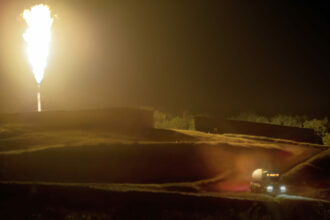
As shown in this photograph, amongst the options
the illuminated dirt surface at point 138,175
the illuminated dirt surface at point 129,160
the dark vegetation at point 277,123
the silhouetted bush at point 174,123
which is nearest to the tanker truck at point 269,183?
the illuminated dirt surface at point 138,175

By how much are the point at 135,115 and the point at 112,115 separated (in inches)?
67.6

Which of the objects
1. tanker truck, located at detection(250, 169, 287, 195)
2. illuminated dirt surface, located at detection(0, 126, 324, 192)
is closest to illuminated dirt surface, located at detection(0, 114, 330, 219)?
illuminated dirt surface, located at detection(0, 126, 324, 192)

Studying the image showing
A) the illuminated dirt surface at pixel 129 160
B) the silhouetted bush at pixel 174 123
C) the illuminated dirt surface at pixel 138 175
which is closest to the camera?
the illuminated dirt surface at pixel 138 175

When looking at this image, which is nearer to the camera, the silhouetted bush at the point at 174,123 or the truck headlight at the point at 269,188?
the truck headlight at the point at 269,188

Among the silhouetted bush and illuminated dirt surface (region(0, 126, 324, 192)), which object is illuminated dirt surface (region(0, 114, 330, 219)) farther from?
the silhouetted bush

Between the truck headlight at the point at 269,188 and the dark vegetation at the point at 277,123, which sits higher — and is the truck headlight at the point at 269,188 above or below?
below

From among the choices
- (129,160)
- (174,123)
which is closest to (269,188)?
(129,160)

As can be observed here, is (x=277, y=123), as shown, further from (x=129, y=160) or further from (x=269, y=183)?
(x=269, y=183)

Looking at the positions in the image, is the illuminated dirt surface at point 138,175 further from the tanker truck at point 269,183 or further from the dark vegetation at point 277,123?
the dark vegetation at point 277,123

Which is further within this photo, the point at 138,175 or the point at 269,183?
the point at 138,175

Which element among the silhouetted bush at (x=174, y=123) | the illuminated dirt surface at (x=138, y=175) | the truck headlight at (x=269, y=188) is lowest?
the truck headlight at (x=269, y=188)

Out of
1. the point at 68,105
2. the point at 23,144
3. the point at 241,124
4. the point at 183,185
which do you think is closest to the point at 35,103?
the point at 68,105

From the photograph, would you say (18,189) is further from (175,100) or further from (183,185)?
(175,100)

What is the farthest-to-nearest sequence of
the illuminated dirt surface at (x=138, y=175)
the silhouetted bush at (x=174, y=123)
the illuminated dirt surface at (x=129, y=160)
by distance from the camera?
the silhouetted bush at (x=174, y=123) → the illuminated dirt surface at (x=129, y=160) → the illuminated dirt surface at (x=138, y=175)
